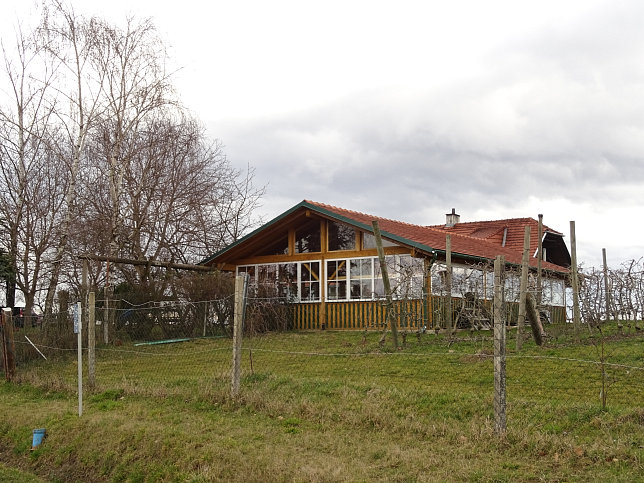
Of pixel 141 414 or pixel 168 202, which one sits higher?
pixel 168 202

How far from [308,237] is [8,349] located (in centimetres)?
1180

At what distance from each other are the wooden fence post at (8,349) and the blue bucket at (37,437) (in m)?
5.11

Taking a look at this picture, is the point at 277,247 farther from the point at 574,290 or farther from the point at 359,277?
the point at 574,290

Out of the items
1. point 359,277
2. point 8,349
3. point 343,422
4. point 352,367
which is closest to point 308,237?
point 359,277

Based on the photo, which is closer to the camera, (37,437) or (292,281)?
(37,437)

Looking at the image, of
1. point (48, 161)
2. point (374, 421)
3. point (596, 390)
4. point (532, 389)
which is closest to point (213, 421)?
point (374, 421)

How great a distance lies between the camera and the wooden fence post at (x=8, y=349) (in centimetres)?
1412

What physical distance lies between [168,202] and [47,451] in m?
18.8

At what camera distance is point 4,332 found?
14484 mm

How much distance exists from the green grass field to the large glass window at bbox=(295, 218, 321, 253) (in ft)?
35.9

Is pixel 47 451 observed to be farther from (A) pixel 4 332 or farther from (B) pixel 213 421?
(A) pixel 4 332

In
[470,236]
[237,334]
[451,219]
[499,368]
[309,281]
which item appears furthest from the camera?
[451,219]

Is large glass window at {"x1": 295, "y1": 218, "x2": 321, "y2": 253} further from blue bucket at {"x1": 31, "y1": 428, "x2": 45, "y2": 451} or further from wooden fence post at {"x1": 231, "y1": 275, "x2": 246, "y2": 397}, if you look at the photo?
blue bucket at {"x1": 31, "y1": 428, "x2": 45, "y2": 451}

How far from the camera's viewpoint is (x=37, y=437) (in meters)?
9.36
